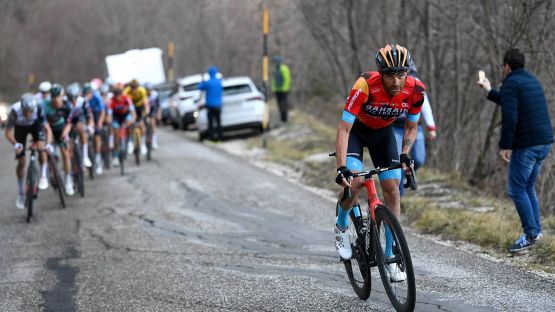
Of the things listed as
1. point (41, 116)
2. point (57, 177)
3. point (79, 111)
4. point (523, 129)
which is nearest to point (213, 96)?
point (79, 111)

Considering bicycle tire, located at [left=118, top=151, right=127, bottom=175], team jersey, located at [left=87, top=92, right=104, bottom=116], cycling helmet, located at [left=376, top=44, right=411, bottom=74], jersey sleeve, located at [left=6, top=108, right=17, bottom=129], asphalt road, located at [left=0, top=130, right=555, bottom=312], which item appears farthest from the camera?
bicycle tire, located at [left=118, top=151, right=127, bottom=175]

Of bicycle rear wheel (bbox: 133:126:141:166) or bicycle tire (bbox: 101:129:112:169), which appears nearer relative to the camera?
bicycle tire (bbox: 101:129:112:169)

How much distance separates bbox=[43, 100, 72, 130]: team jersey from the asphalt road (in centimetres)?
127

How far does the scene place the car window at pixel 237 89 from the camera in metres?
25.4

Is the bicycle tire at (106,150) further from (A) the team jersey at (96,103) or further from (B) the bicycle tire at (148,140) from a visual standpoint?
(B) the bicycle tire at (148,140)

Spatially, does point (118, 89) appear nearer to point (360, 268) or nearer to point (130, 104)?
point (130, 104)

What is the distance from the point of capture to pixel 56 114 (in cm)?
1429

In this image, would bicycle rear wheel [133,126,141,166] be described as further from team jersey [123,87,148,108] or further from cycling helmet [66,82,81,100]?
cycling helmet [66,82,81,100]

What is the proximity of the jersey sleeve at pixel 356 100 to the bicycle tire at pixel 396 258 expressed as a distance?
2.43ft

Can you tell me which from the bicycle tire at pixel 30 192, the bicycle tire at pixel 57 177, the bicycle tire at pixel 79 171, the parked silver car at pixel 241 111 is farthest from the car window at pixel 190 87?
the bicycle tire at pixel 30 192

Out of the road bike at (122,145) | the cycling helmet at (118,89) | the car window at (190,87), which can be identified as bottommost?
the car window at (190,87)

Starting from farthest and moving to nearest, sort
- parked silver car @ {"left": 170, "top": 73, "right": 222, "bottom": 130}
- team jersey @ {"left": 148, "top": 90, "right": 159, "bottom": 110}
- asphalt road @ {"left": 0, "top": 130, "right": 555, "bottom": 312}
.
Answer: parked silver car @ {"left": 170, "top": 73, "right": 222, "bottom": 130} → team jersey @ {"left": 148, "top": 90, "right": 159, "bottom": 110} → asphalt road @ {"left": 0, "top": 130, "right": 555, "bottom": 312}

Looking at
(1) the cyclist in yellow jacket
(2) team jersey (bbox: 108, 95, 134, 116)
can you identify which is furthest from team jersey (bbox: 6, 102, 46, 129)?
(1) the cyclist in yellow jacket

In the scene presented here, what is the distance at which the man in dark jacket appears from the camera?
8375mm
